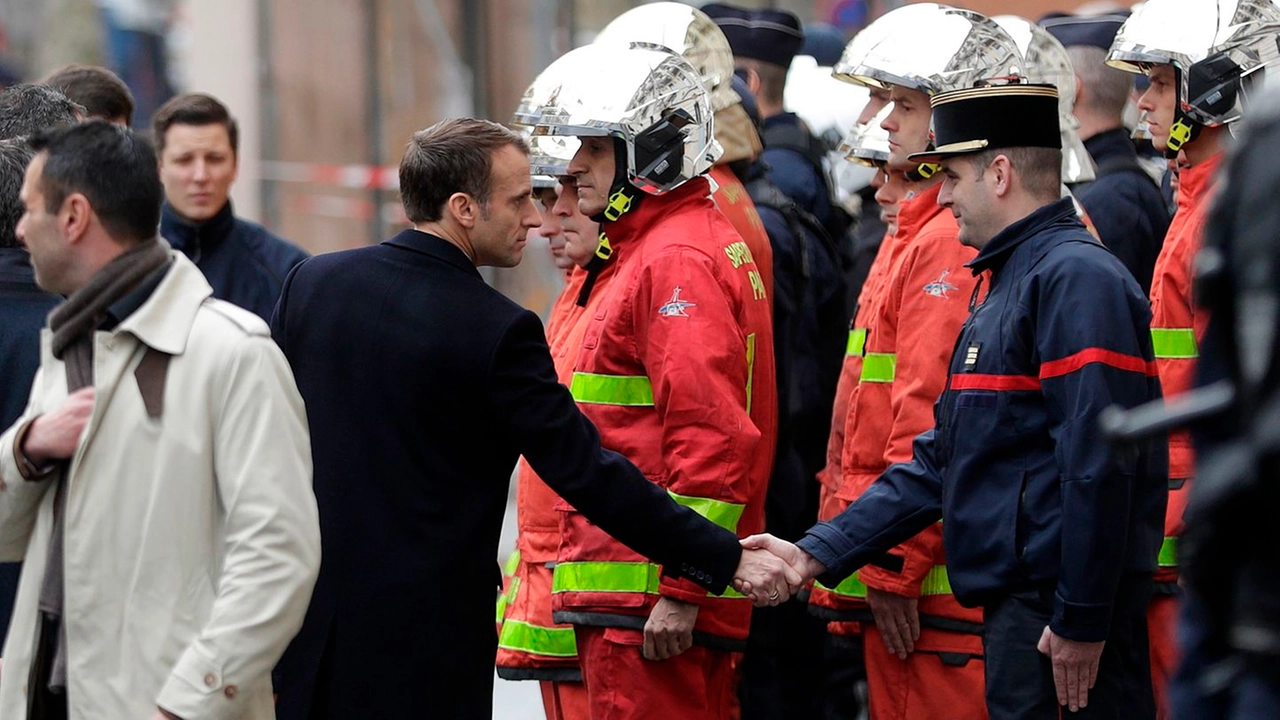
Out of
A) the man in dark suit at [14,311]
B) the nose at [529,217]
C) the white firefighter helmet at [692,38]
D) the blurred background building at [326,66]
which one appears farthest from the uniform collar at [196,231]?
the blurred background building at [326,66]

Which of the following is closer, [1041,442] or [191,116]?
[1041,442]

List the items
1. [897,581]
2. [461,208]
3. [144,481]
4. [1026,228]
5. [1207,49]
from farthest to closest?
[1207,49] < [897,581] < [1026,228] < [461,208] < [144,481]

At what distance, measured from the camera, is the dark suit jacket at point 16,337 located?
4.07m

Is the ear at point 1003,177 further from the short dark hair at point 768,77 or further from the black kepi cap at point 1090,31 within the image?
the short dark hair at point 768,77

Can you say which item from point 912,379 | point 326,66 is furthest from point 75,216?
point 326,66

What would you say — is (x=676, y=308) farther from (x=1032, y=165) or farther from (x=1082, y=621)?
(x=1082, y=621)

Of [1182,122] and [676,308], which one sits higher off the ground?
[1182,122]

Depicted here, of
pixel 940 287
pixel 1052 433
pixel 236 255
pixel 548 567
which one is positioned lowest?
pixel 548 567

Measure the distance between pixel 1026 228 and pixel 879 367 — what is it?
1019mm

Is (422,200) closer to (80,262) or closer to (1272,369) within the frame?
(80,262)

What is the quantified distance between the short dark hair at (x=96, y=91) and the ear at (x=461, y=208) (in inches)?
93.1

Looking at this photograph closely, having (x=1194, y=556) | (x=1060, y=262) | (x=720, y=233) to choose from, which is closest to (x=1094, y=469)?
(x=1060, y=262)

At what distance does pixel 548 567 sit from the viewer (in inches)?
193

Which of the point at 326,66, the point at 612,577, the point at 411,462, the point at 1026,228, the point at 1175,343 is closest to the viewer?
the point at 411,462
